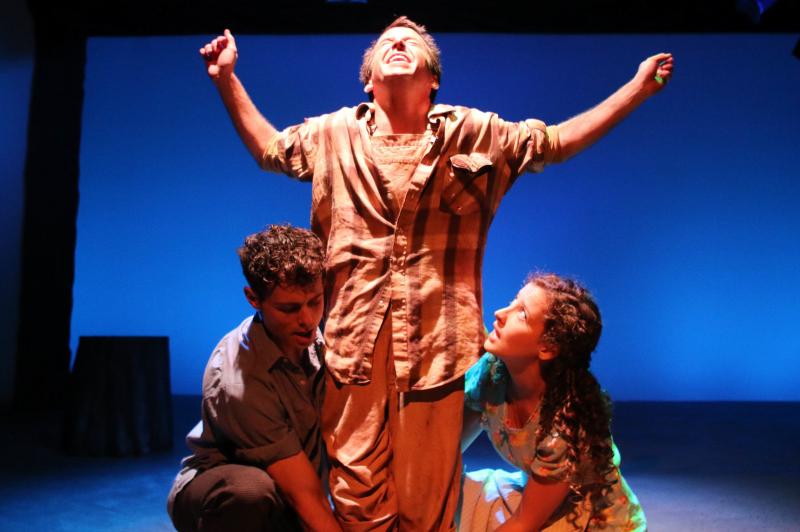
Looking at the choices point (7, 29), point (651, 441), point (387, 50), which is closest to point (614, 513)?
point (387, 50)

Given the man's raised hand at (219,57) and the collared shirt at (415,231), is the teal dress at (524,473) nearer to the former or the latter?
the collared shirt at (415,231)

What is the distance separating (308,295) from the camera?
1.97 m

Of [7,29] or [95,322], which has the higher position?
[7,29]

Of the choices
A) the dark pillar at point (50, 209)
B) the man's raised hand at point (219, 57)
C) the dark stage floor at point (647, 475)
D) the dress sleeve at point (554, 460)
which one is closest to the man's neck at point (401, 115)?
the man's raised hand at point (219, 57)

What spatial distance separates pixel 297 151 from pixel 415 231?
1.29 ft

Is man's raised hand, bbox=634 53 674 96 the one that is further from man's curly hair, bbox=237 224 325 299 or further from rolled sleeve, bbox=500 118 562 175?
man's curly hair, bbox=237 224 325 299

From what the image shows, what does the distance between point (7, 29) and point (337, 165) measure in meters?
3.95

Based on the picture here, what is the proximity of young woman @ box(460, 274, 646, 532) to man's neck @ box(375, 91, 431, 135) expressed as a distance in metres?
0.50

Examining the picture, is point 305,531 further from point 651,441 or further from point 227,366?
point 651,441

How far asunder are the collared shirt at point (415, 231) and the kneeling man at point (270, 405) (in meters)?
0.10

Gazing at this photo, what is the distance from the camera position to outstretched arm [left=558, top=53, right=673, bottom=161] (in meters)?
2.16

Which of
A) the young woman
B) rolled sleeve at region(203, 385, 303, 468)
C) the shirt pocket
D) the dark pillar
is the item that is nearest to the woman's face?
the young woman

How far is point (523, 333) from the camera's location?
6.63ft

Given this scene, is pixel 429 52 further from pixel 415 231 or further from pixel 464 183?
pixel 415 231
